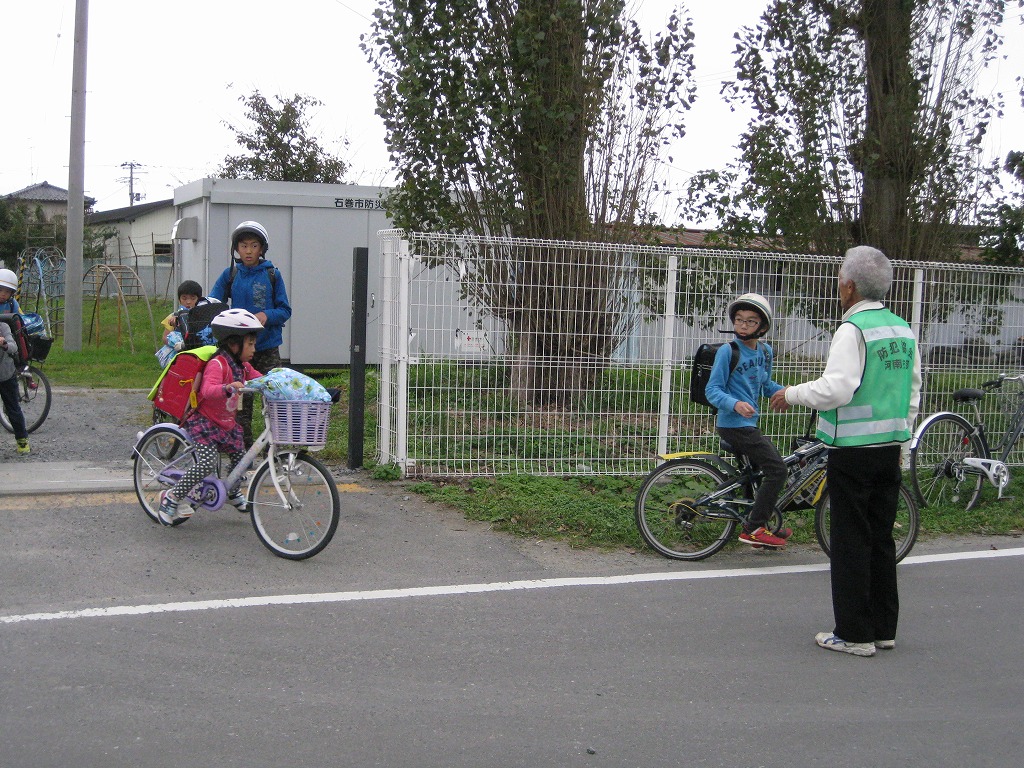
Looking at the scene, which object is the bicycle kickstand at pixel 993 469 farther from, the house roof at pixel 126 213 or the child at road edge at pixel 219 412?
the house roof at pixel 126 213

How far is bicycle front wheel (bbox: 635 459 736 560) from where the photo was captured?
269 inches

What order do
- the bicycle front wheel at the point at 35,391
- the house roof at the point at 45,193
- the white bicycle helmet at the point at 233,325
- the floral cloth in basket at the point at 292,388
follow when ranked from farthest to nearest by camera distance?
the house roof at the point at 45,193 → the bicycle front wheel at the point at 35,391 → the white bicycle helmet at the point at 233,325 → the floral cloth in basket at the point at 292,388

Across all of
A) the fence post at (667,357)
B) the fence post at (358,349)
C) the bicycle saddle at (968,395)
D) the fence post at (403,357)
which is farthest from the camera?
the fence post at (667,357)

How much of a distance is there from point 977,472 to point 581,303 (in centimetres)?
368

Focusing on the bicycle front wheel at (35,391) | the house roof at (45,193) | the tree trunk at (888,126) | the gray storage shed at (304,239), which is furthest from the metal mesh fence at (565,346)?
the house roof at (45,193)

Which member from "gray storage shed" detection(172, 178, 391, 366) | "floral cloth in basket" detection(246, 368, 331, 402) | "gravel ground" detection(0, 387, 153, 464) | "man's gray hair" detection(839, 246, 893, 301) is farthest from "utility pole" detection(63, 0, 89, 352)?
"man's gray hair" detection(839, 246, 893, 301)

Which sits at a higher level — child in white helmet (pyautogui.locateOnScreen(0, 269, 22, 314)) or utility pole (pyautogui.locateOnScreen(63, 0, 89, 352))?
utility pole (pyautogui.locateOnScreen(63, 0, 89, 352))

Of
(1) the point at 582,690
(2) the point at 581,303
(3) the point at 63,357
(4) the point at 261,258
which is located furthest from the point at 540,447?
(3) the point at 63,357

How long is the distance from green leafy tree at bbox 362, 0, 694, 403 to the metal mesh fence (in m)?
0.03

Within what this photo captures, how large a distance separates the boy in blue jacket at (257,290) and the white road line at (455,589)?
2.68 meters

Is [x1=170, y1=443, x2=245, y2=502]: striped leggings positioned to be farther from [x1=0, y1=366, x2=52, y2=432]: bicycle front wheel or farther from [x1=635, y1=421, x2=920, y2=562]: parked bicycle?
[x1=0, y1=366, x2=52, y2=432]: bicycle front wheel

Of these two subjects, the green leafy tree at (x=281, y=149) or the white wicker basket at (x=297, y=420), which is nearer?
the white wicker basket at (x=297, y=420)

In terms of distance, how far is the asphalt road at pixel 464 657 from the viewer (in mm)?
4047

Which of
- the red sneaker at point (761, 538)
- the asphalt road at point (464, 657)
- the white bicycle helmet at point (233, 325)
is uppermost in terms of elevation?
the white bicycle helmet at point (233, 325)
